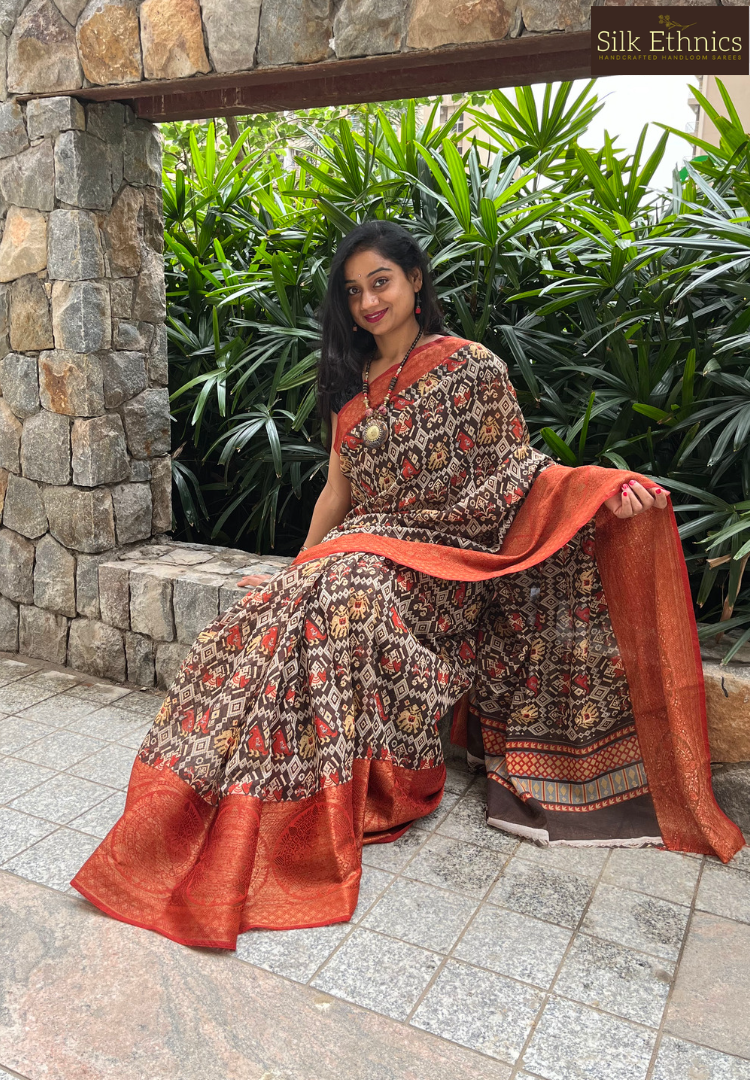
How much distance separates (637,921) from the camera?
194 cm

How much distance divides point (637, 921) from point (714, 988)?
226 millimetres

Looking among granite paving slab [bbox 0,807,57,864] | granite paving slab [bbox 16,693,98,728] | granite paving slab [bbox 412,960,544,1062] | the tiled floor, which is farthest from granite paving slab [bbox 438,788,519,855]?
granite paving slab [bbox 16,693,98,728]

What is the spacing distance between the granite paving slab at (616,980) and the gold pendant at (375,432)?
1291 millimetres

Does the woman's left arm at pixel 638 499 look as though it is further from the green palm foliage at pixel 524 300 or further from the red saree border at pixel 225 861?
the red saree border at pixel 225 861

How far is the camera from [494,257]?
3119 millimetres

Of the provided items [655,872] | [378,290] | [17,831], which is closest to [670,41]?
[378,290]

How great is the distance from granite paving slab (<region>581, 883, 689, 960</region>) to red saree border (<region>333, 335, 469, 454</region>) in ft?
4.39

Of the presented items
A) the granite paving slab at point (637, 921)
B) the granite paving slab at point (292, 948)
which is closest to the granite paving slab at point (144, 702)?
the granite paving slab at point (292, 948)

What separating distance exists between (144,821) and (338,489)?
1093 millimetres

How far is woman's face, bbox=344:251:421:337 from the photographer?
8.13 ft

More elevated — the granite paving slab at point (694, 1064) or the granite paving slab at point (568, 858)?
the granite paving slab at point (568, 858)

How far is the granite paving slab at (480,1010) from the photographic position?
5.23 ft

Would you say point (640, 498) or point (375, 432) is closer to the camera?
point (640, 498)

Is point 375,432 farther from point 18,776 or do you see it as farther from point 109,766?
point 18,776
